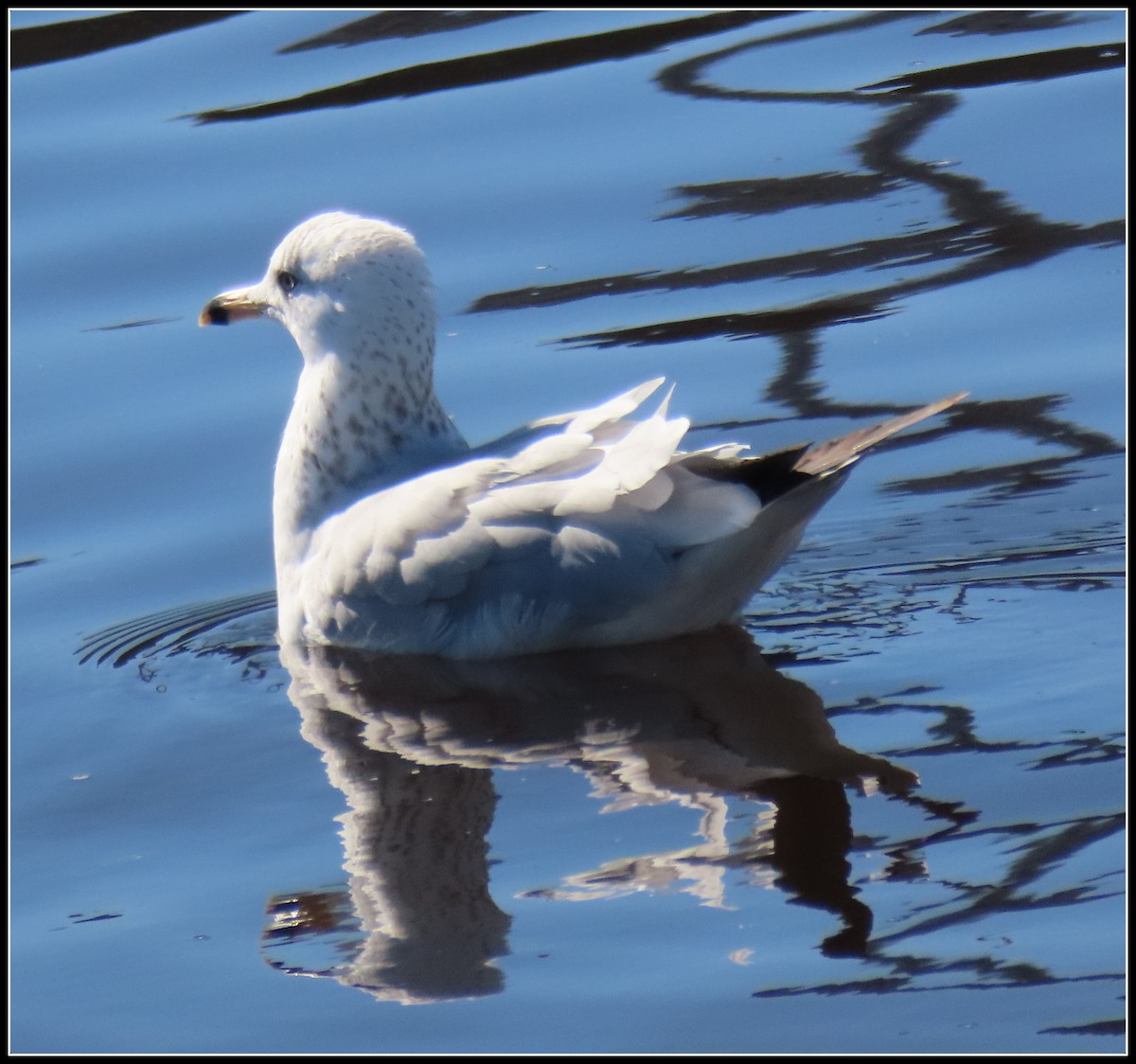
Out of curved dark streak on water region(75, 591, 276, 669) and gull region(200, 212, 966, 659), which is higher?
gull region(200, 212, 966, 659)

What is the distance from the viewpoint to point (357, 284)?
629 centimetres

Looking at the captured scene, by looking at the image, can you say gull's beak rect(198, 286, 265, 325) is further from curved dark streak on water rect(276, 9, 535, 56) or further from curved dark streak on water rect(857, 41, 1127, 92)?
curved dark streak on water rect(276, 9, 535, 56)

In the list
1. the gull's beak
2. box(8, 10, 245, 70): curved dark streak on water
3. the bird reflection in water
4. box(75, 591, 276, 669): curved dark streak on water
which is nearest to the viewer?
the bird reflection in water

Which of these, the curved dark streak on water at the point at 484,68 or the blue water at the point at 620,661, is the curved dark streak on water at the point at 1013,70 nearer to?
the blue water at the point at 620,661

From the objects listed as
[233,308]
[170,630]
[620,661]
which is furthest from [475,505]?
[233,308]

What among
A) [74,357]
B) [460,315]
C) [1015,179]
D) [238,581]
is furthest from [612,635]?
[1015,179]

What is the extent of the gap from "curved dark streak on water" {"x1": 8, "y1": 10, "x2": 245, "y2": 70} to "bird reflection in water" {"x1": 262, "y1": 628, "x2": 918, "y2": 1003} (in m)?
6.18

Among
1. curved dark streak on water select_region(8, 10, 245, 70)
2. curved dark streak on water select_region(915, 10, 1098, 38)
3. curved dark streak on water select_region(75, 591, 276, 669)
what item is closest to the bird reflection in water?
curved dark streak on water select_region(75, 591, 276, 669)

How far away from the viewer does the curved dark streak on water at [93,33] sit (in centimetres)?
1127

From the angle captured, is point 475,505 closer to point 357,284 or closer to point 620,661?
point 620,661

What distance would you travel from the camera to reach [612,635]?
19.3 ft

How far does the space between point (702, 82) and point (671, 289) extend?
7.56ft

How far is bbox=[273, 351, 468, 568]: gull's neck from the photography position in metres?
6.34

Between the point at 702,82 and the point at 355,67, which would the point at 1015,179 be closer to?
the point at 702,82
